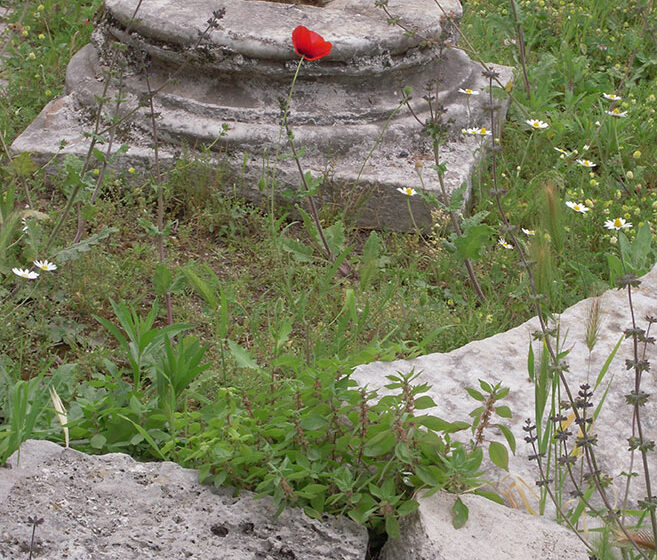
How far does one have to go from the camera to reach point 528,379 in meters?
2.45

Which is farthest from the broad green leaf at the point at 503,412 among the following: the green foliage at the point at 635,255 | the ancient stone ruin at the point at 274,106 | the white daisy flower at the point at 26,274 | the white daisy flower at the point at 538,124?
the white daisy flower at the point at 538,124

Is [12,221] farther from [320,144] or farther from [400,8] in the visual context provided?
[400,8]

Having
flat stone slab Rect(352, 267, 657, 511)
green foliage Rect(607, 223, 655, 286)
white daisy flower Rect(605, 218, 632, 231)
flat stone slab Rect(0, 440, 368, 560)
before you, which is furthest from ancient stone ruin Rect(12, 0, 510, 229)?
flat stone slab Rect(0, 440, 368, 560)

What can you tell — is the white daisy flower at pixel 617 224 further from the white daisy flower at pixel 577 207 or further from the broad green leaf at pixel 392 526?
the broad green leaf at pixel 392 526

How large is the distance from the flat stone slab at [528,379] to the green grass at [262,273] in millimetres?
108

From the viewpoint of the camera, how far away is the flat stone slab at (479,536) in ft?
5.91

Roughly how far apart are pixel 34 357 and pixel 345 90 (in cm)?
179

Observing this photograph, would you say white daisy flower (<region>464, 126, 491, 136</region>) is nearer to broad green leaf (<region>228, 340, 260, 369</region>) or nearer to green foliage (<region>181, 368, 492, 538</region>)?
broad green leaf (<region>228, 340, 260, 369</region>)

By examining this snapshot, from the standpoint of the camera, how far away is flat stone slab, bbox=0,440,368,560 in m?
1.74

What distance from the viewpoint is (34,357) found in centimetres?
284

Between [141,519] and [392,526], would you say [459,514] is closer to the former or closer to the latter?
[392,526]

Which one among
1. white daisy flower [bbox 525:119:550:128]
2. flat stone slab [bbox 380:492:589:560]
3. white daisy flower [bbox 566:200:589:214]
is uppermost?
flat stone slab [bbox 380:492:589:560]

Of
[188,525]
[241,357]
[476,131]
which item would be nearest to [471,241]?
[476,131]

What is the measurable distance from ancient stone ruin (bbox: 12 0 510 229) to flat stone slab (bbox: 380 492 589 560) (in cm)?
187
